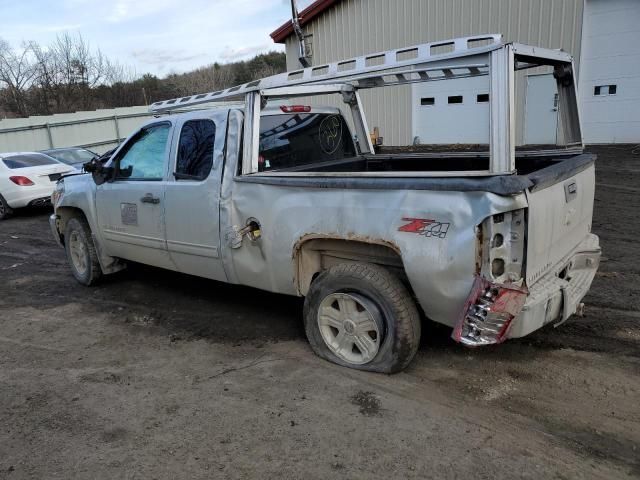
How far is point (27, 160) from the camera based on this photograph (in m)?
12.0

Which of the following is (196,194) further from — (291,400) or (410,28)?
(410,28)

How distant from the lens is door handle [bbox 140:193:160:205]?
475 cm

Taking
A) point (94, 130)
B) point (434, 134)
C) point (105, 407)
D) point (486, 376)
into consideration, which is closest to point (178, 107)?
point (105, 407)

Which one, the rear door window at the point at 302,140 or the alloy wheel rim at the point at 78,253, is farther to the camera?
the alloy wheel rim at the point at 78,253

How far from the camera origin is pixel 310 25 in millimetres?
18578

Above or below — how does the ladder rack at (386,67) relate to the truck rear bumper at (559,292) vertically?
above

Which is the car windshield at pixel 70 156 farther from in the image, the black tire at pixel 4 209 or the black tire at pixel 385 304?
the black tire at pixel 385 304

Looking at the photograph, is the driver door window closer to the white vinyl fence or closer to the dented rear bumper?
the dented rear bumper

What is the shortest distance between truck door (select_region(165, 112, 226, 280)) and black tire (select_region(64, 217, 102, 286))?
1.65m

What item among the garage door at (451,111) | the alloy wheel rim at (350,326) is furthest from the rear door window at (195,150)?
the garage door at (451,111)

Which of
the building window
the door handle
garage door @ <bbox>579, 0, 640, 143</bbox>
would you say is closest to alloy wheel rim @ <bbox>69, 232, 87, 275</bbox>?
the door handle

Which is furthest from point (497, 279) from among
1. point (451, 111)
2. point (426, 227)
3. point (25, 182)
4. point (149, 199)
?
point (451, 111)

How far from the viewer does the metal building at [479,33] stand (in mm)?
14875

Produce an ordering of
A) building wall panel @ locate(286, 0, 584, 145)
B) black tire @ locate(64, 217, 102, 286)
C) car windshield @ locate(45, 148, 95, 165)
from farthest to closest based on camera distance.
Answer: building wall panel @ locate(286, 0, 584, 145)
car windshield @ locate(45, 148, 95, 165)
black tire @ locate(64, 217, 102, 286)
